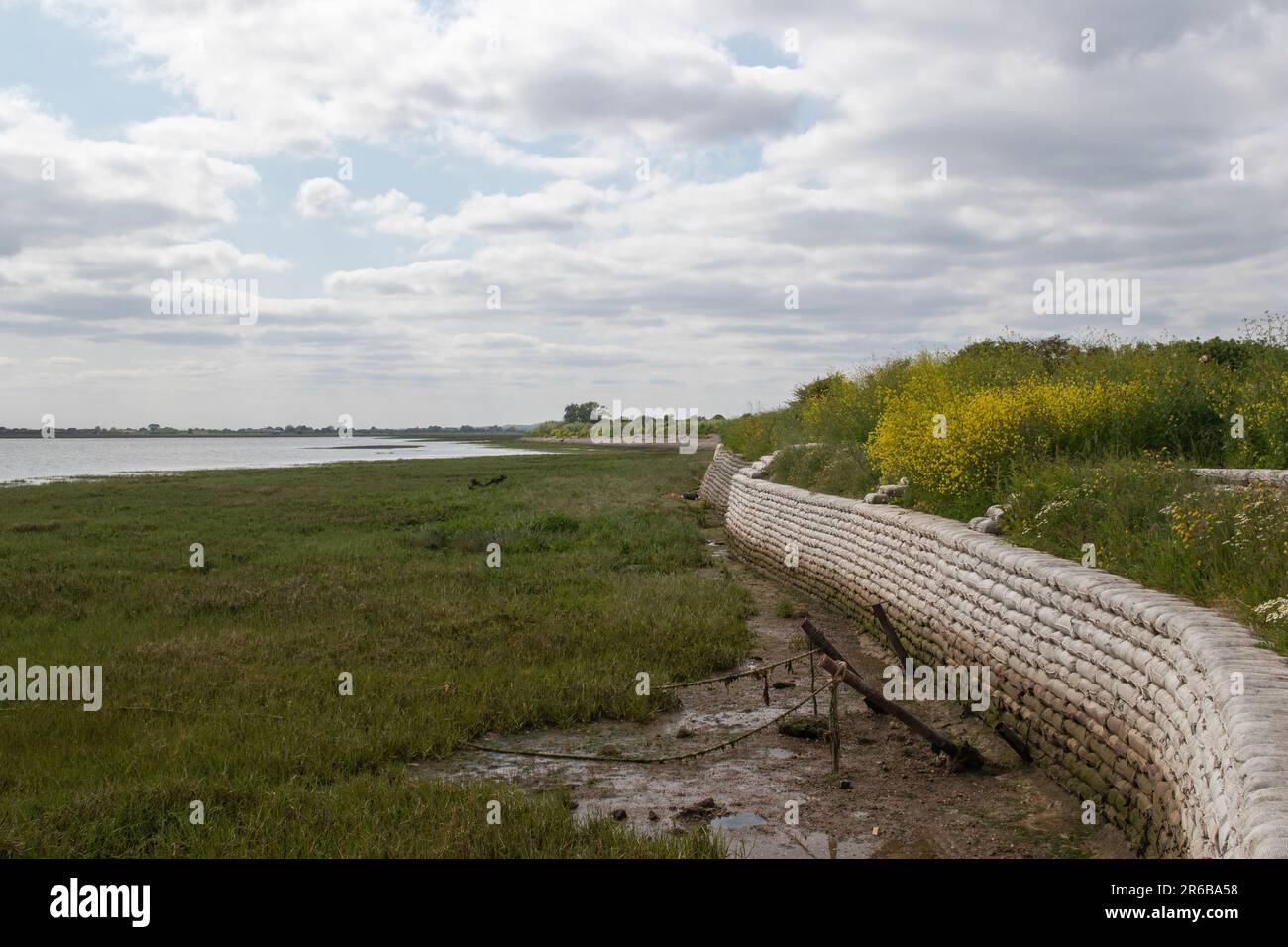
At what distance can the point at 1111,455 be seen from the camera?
1066cm

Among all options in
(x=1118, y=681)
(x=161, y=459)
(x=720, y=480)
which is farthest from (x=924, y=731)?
(x=161, y=459)

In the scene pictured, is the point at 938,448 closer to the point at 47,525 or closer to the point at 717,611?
the point at 717,611

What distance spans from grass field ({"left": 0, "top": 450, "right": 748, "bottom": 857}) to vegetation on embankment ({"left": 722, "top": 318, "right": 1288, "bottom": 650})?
135 inches

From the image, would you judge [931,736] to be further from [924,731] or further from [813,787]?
[813,787]

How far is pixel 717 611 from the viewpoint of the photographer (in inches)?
487

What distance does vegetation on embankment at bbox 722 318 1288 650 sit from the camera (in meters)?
6.91

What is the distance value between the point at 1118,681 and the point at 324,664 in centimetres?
705

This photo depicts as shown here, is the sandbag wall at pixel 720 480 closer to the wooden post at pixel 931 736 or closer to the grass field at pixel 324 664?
the grass field at pixel 324 664

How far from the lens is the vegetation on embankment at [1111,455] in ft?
22.7

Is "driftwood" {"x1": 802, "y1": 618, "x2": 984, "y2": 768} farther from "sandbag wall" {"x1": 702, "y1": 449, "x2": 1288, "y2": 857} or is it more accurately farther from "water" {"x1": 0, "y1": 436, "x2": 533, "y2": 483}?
"water" {"x1": 0, "y1": 436, "x2": 533, "y2": 483}

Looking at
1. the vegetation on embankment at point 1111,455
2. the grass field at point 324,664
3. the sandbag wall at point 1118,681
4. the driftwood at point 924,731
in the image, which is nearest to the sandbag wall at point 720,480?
the grass field at point 324,664

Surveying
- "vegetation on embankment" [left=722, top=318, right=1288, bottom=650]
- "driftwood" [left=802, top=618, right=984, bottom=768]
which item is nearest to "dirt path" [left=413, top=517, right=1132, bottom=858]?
"driftwood" [left=802, top=618, right=984, bottom=768]

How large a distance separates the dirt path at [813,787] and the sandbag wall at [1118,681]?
34 cm
